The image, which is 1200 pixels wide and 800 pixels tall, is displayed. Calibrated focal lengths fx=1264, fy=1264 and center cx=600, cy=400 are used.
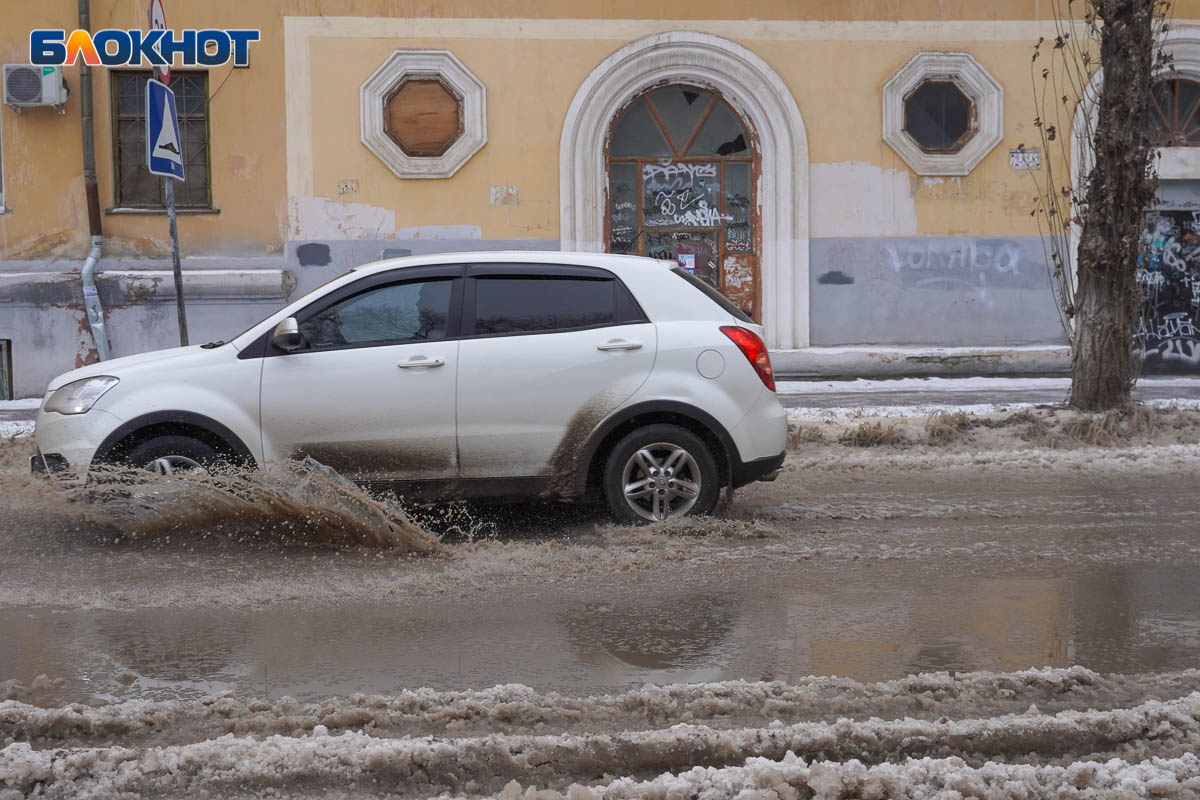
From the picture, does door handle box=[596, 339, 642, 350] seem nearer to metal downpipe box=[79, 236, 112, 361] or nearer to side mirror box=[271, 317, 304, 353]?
side mirror box=[271, 317, 304, 353]

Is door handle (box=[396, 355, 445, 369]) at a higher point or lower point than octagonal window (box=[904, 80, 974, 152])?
lower

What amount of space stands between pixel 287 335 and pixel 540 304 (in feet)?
4.69

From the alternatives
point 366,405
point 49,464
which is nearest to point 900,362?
point 366,405

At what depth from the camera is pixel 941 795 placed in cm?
337

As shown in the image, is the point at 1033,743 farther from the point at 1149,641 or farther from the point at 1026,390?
the point at 1026,390

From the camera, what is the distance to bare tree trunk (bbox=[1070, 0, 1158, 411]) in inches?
420

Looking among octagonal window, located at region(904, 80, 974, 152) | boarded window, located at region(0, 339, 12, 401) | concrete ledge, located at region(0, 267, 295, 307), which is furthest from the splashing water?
octagonal window, located at region(904, 80, 974, 152)

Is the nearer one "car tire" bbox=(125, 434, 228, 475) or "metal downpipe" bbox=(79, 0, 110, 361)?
"car tire" bbox=(125, 434, 228, 475)

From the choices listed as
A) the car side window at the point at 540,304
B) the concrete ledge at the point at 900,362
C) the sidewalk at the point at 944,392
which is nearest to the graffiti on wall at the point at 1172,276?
the sidewalk at the point at 944,392

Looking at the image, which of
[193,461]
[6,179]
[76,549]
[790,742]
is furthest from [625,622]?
[6,179]

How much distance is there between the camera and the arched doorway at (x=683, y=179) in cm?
1608

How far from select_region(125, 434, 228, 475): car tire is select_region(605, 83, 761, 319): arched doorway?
382 inches

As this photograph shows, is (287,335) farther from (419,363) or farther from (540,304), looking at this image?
(540,304)

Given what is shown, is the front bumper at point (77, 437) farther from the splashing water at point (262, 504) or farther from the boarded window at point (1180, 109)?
the boarded window at point (1180, 109)
